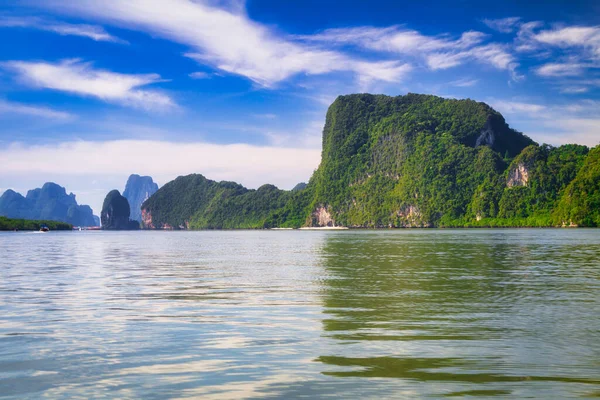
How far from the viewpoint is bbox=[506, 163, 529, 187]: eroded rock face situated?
7416 inches

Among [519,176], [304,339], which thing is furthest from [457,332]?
[519,176]

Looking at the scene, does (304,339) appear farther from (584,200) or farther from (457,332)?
(584,200)

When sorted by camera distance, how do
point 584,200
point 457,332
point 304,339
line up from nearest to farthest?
point 304,339, point 457,332, point 584,200

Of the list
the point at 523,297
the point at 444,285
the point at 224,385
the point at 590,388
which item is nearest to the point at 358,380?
the point at 224,385

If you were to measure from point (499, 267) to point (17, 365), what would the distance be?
23202 millimetres

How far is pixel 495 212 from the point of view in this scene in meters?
191

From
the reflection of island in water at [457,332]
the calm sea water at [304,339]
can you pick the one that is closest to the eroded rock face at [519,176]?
the reflection of island in water at [457,332]

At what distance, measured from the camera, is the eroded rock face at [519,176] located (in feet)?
618

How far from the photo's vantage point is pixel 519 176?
190875 mm

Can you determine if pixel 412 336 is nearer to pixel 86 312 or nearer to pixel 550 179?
pixel 86 312

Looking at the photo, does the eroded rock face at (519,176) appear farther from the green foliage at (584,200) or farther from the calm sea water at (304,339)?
the calm sea water at (304,339)

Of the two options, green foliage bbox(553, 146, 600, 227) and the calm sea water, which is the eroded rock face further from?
the calm sea water

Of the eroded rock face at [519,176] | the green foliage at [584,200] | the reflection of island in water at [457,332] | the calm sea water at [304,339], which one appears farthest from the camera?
the eroded rock face at [519,176]

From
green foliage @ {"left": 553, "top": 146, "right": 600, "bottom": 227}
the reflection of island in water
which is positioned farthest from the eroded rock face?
the reflection of island in water
